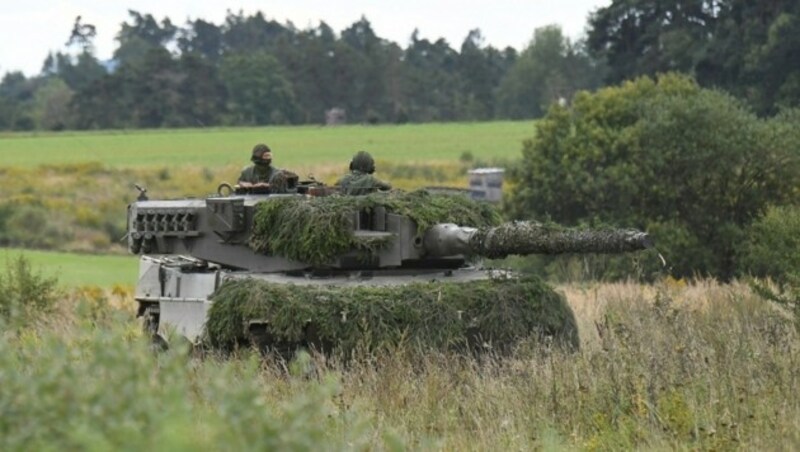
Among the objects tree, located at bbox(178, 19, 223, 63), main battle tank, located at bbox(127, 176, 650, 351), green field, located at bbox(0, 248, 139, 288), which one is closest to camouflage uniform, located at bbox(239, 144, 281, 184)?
main battle tank, located at bbox(127, 176, 650, 351)

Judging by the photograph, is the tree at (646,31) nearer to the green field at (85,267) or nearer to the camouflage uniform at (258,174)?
the green field at (85,267)

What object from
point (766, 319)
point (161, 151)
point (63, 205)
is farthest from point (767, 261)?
point (161, 151)

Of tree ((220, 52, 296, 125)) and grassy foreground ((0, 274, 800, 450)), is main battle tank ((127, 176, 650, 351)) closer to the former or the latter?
grassy foreground ((0, 274, 800, 450))

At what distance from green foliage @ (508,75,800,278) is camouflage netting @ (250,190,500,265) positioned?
19321mm

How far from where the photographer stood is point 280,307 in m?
14.9

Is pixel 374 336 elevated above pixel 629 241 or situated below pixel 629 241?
below

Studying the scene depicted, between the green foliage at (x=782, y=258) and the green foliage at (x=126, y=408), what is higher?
the green foliage at (x=126, y=408)

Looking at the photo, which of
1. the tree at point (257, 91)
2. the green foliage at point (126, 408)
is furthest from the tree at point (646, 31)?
the green foliage at point (126, 408)

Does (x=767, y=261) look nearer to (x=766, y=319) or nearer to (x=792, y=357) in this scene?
(x=766, y=319)

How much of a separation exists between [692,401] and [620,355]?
1.64 m

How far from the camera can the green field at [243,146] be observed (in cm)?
5722

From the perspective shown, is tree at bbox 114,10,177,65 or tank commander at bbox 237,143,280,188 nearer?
tank commander at bbox 237,143,280,188

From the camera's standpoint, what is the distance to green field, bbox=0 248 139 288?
36009mm

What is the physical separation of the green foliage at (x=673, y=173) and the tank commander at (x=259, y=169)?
18.3 m
